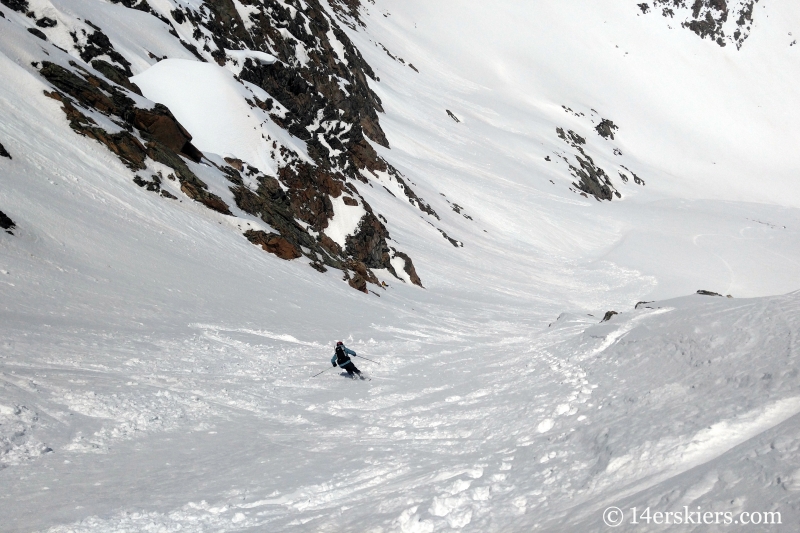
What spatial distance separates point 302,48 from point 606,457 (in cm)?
5077

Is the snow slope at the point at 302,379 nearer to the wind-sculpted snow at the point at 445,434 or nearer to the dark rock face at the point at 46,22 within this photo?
the wind-sculpted snow at the point at 445,434

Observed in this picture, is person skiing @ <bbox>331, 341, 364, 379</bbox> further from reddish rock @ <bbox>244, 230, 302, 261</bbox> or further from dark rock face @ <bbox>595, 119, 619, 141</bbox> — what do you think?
dark rock face @ <bbox>595, 119, 619, 141</bbox>

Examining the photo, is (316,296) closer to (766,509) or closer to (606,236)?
(766,509)

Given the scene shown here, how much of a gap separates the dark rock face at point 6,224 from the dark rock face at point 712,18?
5795 inches

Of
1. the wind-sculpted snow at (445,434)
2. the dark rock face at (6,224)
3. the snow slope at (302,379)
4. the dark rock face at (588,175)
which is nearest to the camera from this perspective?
the wind-sculpted snow at (445,434)

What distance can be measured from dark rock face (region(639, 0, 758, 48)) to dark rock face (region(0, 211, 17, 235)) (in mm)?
147181

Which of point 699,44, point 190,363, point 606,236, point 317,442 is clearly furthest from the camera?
point 699,44

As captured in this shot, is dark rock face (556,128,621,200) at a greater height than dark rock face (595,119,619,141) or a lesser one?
lesser

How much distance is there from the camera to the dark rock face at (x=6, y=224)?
13.0 metres

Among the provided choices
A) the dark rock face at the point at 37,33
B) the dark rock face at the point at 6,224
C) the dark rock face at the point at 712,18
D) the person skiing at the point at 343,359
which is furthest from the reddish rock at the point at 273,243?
the dark rock face at the point at 712,18

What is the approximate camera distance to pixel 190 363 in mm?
11469

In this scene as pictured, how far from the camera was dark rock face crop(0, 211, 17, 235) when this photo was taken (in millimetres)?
12991

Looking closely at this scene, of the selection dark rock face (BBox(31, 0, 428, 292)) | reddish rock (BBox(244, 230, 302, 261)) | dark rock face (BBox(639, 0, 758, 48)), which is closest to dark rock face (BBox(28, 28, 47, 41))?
dark rock face (BBox(31, 0, 428, 292))

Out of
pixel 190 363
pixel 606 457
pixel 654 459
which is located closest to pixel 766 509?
pixel 654 459
